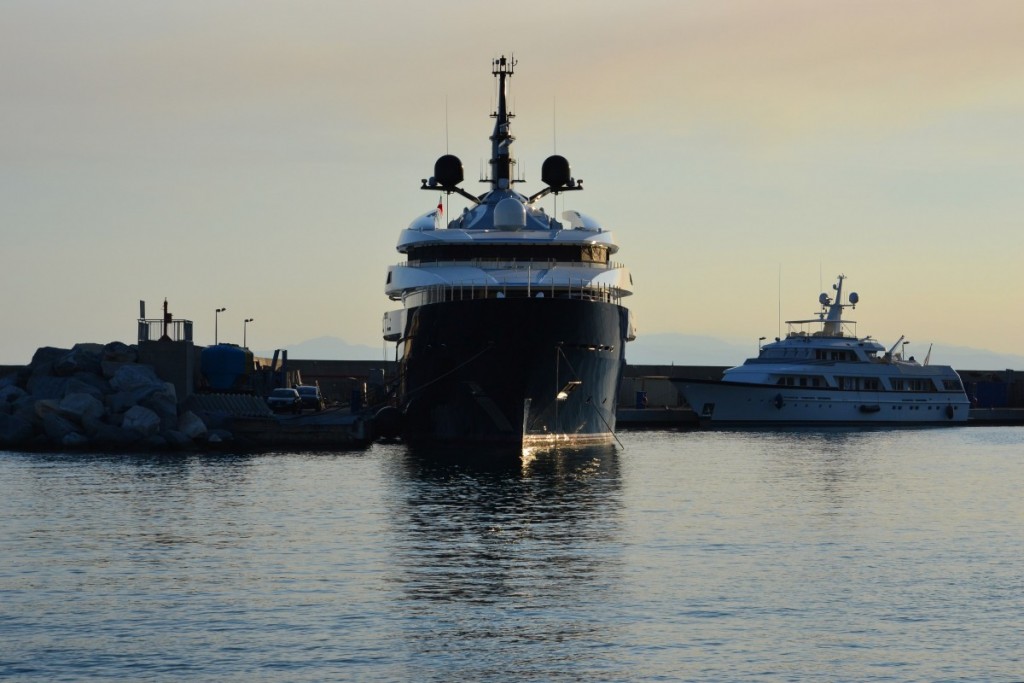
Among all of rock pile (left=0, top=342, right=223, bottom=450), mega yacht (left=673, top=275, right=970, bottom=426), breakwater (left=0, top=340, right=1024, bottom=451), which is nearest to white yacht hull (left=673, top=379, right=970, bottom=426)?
mega yacht (left=673, top=275, right=970, bottom=426)

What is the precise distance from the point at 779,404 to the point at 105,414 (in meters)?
49.0

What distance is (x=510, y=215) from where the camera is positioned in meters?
67.6

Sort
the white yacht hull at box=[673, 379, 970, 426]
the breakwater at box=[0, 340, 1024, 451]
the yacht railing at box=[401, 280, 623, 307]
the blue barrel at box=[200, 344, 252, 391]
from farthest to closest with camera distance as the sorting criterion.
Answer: the white yacht hull at box=[673, 379, 970, 426] < the blue barrel at box=[200, 344, 252, 391] < the breakwater at box=[0, 340, 1024, 451] < the yacht railing at box=[401, 280, 623, 307]

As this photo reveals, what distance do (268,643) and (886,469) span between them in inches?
1640

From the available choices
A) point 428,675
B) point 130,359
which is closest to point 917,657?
point 428,675

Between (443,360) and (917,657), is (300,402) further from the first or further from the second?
(917,657)

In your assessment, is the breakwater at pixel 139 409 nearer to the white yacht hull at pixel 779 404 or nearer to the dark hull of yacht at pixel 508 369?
the dark hull of yacht at pixel 508 369

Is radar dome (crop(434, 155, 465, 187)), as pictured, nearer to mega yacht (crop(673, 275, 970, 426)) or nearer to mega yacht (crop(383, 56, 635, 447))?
mega yacht (crop(383, 56, 635, 447))

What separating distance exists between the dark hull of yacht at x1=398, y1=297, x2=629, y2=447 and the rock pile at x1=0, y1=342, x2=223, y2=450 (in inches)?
392

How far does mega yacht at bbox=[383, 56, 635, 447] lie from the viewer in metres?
57.1

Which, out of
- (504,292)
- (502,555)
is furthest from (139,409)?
(502,555)

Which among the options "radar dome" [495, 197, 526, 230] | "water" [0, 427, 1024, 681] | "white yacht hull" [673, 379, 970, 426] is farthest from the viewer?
"white yacht hull" [673, 379, 970, 426]

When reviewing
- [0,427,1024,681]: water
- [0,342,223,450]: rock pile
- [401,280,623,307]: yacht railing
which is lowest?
[0,427,1024,681]: water

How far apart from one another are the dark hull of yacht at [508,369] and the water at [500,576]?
550cm
